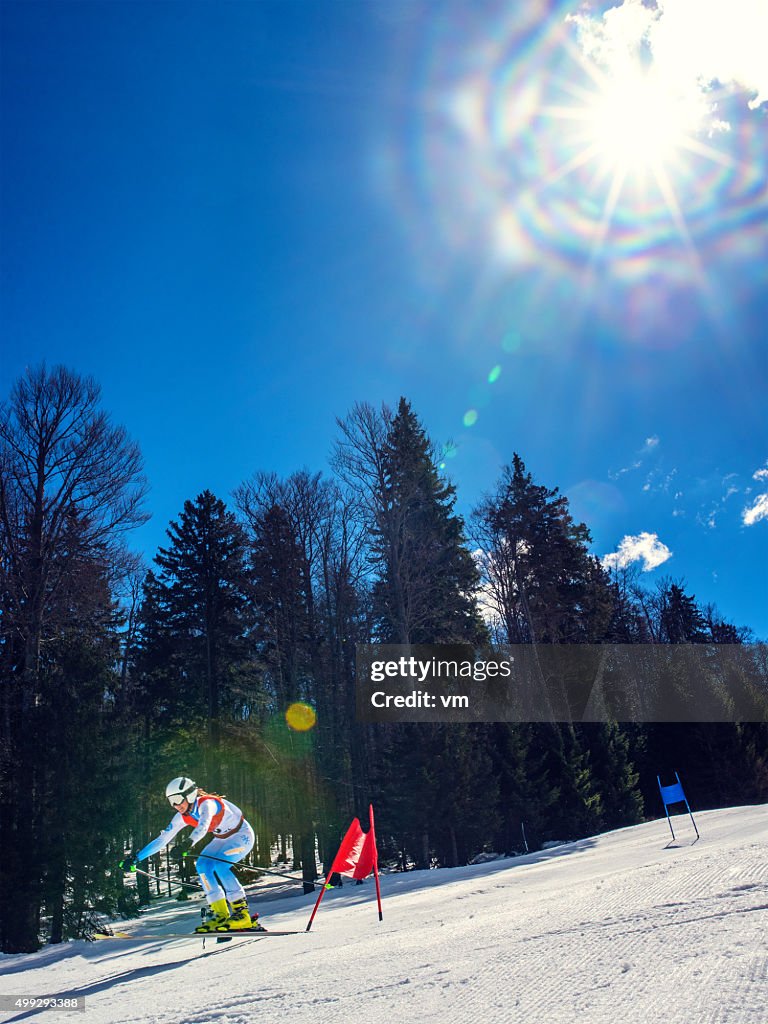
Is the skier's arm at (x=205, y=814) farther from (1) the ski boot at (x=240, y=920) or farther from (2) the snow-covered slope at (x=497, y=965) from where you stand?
(2) the snow-covered slope at (x=497, y=965)

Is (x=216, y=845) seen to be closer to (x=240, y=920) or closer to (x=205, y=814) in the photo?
(x=205, y=814)

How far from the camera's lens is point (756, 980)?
2777mm

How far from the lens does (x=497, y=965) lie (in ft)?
12.9

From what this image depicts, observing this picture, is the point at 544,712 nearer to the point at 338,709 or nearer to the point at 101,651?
the point at 338,709

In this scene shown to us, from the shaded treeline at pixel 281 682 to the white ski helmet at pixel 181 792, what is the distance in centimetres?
880

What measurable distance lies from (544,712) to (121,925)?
663 inches

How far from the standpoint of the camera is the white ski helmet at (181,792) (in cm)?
676

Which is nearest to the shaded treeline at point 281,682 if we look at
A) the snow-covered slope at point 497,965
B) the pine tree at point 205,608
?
the pine tree at point 205,608

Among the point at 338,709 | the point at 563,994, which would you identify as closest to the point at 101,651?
the point at 338,709

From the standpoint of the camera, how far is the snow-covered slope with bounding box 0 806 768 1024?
2.98 metres

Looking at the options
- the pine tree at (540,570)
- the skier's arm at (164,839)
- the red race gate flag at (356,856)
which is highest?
the pine tree at (540,570)

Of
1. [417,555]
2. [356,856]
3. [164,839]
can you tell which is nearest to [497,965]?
[164,839]

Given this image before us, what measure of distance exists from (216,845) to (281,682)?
17.9m

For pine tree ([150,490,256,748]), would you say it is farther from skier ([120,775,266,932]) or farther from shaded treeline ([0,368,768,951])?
skier ([120,775,266,932])
